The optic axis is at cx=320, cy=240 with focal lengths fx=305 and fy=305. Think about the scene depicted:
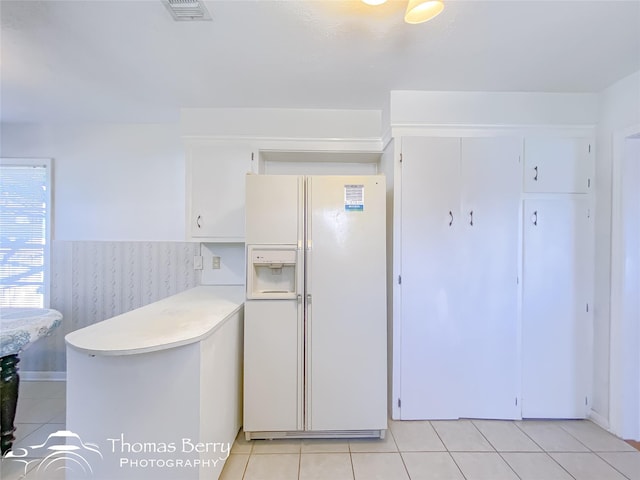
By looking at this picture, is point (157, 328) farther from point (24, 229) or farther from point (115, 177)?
point (24, 229)

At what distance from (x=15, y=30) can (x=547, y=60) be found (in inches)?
121

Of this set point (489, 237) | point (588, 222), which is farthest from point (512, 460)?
point (588, 222)

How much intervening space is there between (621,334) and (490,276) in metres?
0.91

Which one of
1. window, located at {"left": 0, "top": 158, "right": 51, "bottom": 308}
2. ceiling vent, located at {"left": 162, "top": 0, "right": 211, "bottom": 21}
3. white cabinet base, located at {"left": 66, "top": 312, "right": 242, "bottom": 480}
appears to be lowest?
white cabinet base, located at {"left": 66, "top": 312, "right": 242, "bottom": 480}

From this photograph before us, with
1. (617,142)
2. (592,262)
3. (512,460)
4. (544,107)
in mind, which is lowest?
(512,460)

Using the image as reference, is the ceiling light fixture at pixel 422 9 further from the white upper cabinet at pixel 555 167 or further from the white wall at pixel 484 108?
the white upper cabinet at pixel 555 167

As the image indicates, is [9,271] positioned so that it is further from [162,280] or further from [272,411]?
[272,411]

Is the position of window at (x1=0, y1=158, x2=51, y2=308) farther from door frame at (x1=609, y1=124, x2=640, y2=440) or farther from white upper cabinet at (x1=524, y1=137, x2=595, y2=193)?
door frame at (x1=609, y1=124, x2=640, y2=440)

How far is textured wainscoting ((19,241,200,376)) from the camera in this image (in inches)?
117

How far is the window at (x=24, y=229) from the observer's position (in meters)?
2.95

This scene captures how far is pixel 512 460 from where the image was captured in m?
1.88

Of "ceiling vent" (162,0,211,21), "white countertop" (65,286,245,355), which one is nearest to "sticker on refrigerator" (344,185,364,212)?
"white countertop" (65,286,245,355)

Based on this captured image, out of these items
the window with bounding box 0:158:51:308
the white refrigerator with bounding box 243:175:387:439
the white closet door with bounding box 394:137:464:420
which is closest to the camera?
the white refrigerator with bounding box 243:175:387:439

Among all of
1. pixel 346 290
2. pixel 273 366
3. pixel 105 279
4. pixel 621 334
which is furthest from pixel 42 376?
pixel 621 334
